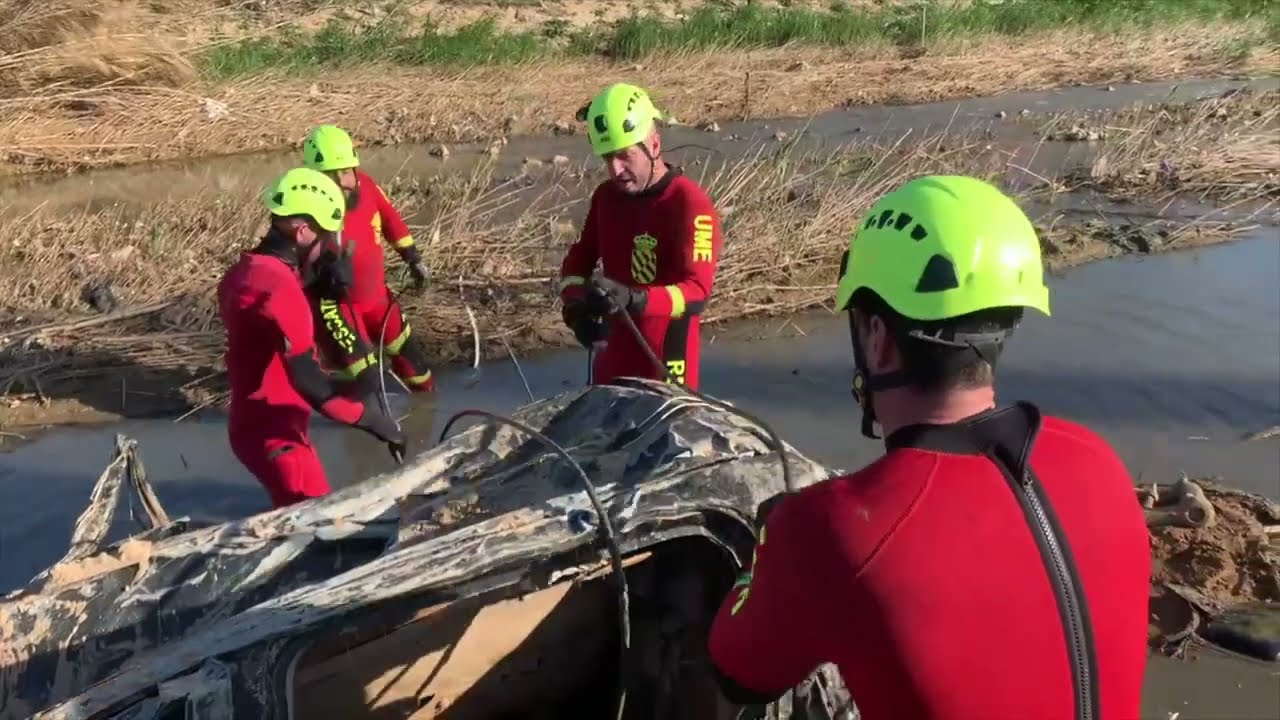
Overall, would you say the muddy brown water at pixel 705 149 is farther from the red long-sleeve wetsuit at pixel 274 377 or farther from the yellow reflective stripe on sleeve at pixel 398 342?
the red long-sleeve wetsuit at pixel 274 377

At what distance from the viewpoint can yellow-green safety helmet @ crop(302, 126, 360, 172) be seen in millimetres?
5883

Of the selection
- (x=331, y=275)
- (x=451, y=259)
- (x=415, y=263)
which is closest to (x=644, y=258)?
(x=331, y=275)

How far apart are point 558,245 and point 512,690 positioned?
588 centimetres

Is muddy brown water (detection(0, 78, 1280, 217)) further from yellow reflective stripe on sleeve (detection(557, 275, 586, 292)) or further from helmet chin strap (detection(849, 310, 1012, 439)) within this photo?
helmet chin strap (detection(849, 310, 1012, 439))

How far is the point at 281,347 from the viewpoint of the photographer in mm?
4086

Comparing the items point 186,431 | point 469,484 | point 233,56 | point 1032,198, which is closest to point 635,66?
point 233,56

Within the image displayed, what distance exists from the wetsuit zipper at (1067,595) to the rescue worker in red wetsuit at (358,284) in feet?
12.6

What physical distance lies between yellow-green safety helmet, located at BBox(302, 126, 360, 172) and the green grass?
8638mm

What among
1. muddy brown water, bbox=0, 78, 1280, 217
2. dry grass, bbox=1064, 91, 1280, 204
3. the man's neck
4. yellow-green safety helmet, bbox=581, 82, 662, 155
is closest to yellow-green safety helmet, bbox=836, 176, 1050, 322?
the man's neck

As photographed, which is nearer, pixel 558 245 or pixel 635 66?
pixel 558 245

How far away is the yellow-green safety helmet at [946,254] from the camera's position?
5.52ft

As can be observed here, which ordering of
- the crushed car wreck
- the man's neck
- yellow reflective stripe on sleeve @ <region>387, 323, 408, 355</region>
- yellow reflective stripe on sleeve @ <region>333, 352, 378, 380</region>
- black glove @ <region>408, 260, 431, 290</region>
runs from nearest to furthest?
1. the man's neck
2. the crushed car wreck
3. yellow reflective stripe on sleeve @ <region>333, 352, 378, 380</region>
4. yellow reflective stripe on sleeve @ <region>387, 323, 408, 355</region>
5. black glove @ <region>408, 260, 431, 290</region>

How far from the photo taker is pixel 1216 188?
35.4 ft

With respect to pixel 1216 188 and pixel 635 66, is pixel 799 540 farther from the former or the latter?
pixel 635 66
